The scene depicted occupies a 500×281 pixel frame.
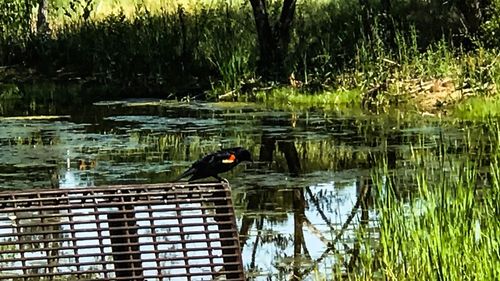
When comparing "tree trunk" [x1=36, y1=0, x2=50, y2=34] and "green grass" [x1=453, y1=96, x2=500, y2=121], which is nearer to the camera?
"green grass" [x1=453, y1=96, x2=500, y2=121]

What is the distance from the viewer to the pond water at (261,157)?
5453mm

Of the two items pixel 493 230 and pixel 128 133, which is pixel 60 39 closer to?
pixel 128 133

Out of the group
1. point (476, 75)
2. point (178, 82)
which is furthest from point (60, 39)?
point (476, 75)

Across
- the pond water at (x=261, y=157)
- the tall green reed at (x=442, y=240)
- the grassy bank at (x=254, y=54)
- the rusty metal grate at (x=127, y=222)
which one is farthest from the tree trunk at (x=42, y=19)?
the rusty metal grate at (x=127, y=222)

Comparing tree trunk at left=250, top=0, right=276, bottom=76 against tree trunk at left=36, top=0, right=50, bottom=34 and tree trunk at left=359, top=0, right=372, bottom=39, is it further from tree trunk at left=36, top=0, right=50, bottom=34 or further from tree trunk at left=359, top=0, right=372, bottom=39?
tree trunk at left=36, top=0, right=50, bottom=34

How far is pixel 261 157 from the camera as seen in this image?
8.34 meters

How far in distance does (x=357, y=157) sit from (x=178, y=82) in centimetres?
606

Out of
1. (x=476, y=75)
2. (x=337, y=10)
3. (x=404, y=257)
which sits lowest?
(x=404, y=257)

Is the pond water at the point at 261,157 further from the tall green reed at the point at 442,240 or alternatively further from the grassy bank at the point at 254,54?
the grassy bank at the point at 254,54

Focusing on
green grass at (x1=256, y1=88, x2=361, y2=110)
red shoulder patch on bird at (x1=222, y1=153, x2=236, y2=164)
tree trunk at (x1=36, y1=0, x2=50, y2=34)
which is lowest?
red shoulder patch on bird at (x1=222, y1=153, x2=236, y2=164)

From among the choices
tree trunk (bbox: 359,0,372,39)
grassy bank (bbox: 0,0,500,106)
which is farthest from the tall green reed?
tree trunk (bbox: 359,0,372,39)

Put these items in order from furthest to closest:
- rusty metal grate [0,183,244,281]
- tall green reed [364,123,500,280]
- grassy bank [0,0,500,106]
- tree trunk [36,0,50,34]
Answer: tree trunk [36,0,50,34]
grassy bank [0,0,500,106]
tall green reed [364,123,500,280]
rusty metal grate [0,183,244,281]

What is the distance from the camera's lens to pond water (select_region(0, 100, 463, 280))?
5.45 m

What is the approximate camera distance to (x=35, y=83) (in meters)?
14.6
